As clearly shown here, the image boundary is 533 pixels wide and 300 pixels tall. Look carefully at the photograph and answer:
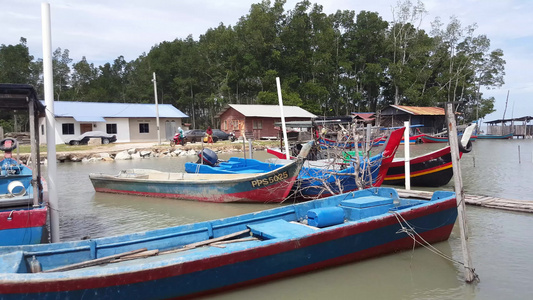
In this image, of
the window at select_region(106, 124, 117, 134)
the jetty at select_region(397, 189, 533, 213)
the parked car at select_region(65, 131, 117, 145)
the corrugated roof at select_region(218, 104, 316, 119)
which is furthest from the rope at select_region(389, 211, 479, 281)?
the window at select_region(106, 124, 117, 134)

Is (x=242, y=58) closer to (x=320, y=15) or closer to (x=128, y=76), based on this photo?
(x=320, y=15)

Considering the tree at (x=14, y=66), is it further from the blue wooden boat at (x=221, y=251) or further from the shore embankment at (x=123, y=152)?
the blue wooden boat at (x=221, y=251)

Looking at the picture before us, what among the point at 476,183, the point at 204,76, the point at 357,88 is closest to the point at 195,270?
the point at 476,183

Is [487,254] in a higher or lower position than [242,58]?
lower

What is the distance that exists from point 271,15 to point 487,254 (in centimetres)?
4520

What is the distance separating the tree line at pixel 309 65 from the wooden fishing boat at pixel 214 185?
3253 centimetres

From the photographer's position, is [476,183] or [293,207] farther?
[476,183]

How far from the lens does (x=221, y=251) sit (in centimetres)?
542

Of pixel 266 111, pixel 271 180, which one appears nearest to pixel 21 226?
pixel 271 180

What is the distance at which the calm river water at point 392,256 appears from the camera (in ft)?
19.4

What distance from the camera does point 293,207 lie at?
25.2 feet

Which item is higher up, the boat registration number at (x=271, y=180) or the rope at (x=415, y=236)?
the boat registration number at (x=271, y=180)

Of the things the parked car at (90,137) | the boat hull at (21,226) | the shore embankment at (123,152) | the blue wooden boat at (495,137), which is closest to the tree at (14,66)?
the parked car at (90,137)

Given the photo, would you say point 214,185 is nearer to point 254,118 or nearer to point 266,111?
point 254,118
